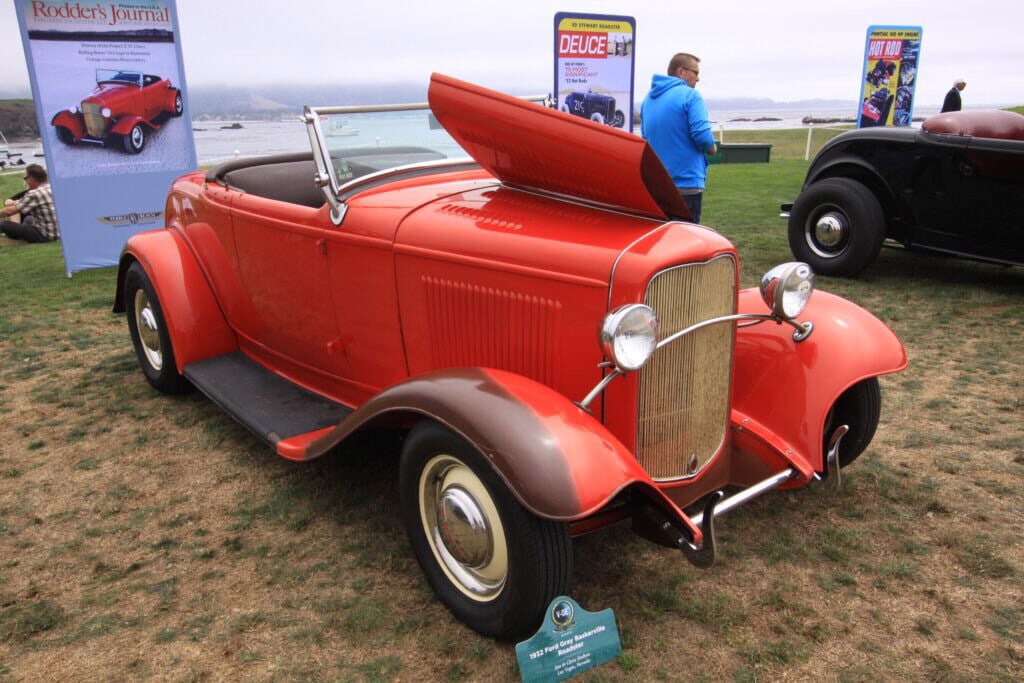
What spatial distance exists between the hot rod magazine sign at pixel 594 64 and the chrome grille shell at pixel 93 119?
478cm

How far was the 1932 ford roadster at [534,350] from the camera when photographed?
215 cm

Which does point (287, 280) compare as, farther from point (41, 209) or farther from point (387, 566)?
point (41, 209)

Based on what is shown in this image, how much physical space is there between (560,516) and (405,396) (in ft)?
2.33

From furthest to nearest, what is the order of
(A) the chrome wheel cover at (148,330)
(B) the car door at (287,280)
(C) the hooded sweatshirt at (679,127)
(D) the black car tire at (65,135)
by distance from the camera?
(D) the black car tire at (65,135)
(C) the hooded sweatshirt at (679,127)
(A) the chrome wheel cover at (148,330)
(B) the car door at (287,280)

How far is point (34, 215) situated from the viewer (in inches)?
373

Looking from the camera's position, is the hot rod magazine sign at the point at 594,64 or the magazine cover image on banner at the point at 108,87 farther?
the hot rod magazine sign at the point at 594,64

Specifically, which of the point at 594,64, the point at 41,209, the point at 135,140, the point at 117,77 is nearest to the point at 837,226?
the point at 594,64

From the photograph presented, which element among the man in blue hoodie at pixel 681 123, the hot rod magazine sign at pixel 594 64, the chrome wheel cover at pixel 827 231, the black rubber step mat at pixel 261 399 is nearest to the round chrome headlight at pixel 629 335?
the black rubber step mat at pixel 261 399

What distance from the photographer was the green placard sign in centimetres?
208

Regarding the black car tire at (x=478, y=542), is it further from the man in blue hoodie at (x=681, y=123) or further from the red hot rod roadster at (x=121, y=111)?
the red hot rod roadster at (x=121, y=111)

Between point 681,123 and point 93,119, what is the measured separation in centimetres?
572

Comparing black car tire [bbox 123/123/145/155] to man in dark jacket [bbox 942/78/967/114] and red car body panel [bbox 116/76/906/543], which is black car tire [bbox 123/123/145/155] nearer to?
red car body panel [bbox 116/76/906/543]

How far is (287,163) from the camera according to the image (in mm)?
4457

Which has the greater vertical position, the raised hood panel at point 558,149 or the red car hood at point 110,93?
the red car hood at point 110,93
